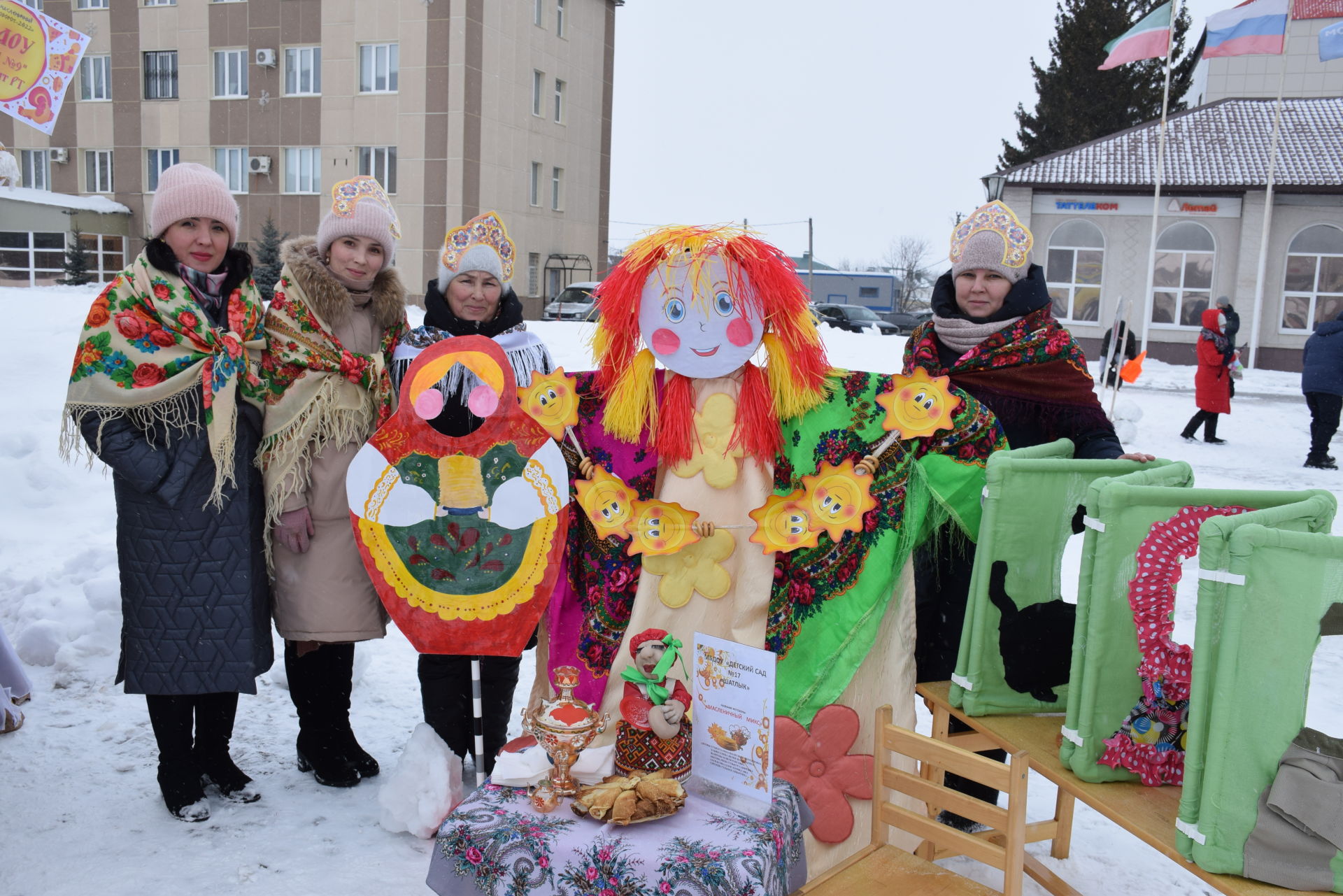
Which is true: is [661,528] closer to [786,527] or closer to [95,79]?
[786,527]

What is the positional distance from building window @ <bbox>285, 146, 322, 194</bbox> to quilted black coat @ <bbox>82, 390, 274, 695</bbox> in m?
21.8

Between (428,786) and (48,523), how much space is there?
3487 millimetres

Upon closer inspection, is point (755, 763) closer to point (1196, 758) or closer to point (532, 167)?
point (1196, 758)

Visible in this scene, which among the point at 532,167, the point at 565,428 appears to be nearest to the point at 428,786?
the point at 565,428

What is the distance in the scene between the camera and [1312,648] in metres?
1.73

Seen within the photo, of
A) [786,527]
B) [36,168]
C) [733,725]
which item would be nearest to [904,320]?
[36,168]

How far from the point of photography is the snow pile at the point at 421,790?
281 cm

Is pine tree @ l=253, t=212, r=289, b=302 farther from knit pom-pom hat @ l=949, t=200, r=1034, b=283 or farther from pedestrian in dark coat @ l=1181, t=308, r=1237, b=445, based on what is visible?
knit pom-pom hat @ l=949, t=200, r=1034, b=283

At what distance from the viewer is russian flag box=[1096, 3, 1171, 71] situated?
1375cm

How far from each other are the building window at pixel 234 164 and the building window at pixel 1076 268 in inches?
724

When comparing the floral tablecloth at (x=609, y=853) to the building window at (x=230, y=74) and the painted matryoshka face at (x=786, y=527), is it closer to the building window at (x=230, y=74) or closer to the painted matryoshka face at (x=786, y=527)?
the painted matryoshka face at (x=786, y=527)

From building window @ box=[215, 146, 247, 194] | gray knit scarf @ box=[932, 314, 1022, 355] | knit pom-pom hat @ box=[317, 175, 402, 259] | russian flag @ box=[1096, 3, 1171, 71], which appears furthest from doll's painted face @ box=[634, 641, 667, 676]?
building window @ box=[215, 146, 247, 194]

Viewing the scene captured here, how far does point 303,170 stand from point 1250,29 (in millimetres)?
19182

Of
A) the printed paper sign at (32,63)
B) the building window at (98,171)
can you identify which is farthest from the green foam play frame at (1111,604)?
the building window at (98,171)
